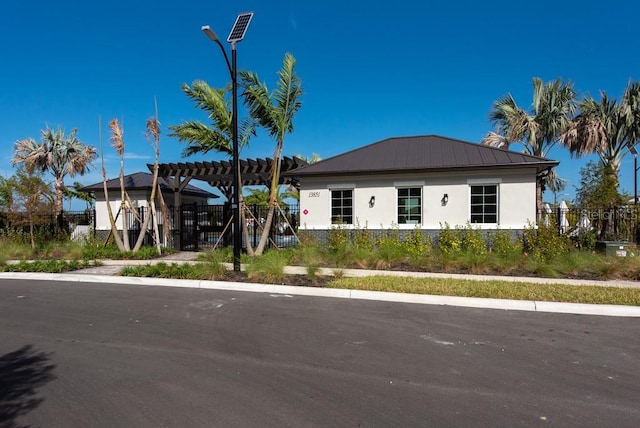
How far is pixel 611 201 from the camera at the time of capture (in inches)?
611

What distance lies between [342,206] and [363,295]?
6958mm

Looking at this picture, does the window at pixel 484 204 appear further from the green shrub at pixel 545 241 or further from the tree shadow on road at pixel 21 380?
the tree shadow on road at pixel 21 380

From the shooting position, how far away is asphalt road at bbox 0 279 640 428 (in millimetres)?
3420

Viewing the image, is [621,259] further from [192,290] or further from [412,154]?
[192,290]

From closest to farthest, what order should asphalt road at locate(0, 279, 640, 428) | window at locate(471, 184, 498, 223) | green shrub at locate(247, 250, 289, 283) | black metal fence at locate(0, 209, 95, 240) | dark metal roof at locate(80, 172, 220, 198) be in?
asphalt road at locate(0, 279, 640, 428) → green shrub at locate(247, 250, 289, 283) → window at locate(471, 184, 498, 223) → black metal fence at locate(0, 209, 95, 240) → dark metal roof at locate(80, 172, 220, 198)

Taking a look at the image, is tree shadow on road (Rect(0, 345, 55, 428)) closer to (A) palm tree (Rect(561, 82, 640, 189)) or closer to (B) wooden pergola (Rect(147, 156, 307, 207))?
(B) wooden pergola (Rect(147, 156, 307, 207))

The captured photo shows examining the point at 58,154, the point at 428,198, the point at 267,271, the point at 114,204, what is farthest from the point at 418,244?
the point at 58,154

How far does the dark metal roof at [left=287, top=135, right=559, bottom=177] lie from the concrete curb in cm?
647

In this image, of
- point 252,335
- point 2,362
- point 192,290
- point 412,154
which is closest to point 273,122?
point 412,154

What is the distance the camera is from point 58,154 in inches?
1005

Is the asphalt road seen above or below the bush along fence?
below

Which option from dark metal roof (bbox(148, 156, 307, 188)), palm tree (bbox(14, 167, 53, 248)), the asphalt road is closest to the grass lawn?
the asphalt road

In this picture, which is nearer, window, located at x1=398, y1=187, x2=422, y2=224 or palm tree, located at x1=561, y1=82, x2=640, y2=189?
window, located at x1=398, y1=187, x2=422, y2=224

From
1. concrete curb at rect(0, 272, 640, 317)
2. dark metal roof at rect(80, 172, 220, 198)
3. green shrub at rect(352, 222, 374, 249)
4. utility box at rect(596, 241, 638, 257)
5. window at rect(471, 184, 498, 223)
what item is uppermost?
dark metal roof at rect(80, 172, 220, 198)
